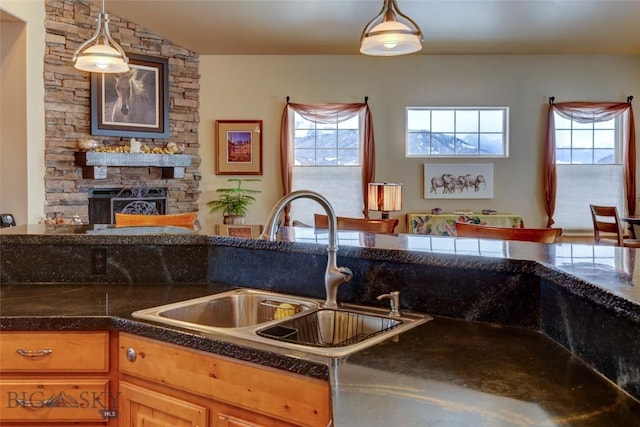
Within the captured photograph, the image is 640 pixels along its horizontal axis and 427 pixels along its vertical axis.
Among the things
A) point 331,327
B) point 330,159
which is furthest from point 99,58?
point 330,159

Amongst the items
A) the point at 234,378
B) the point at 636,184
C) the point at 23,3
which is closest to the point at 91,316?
the point at 234,378

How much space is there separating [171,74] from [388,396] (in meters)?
6.58

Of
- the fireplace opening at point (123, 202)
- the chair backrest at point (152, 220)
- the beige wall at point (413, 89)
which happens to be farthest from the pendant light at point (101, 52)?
the beige wall at point (413, 89)

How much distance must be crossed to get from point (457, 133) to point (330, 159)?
170 centimetres

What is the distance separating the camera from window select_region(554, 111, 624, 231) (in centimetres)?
740

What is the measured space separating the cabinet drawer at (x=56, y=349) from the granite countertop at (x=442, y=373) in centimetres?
3

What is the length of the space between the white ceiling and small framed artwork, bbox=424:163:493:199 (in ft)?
4.79

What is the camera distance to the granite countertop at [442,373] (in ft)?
3.20

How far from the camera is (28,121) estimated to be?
5648 mm

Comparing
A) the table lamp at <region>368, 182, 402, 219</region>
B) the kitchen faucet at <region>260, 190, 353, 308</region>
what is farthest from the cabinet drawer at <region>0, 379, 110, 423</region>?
the table lamp at <region>368, 182, 402, 219</region>

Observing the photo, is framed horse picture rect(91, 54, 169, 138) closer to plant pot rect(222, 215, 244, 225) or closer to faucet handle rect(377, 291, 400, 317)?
plant pot rect(222, 215, 244, 225)

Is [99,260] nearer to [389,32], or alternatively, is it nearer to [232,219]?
[389,32]

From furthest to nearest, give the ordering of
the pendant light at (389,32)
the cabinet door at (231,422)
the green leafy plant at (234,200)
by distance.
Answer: the green leafy plant at (234,200) < the pendant light at (389,32) < the cabinet door at (231,422)

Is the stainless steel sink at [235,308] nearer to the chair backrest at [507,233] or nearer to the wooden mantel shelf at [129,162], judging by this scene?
the chair backrest at [507,233]
